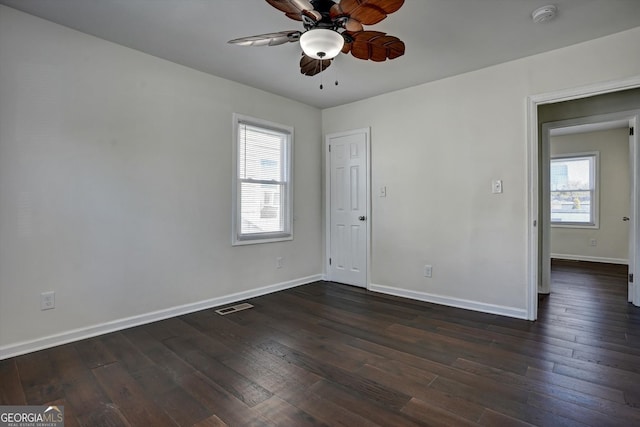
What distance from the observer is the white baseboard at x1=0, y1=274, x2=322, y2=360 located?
245 cm

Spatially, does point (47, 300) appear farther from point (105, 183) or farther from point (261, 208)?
point (261, 208)

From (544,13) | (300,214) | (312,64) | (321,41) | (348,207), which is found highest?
(544,13)

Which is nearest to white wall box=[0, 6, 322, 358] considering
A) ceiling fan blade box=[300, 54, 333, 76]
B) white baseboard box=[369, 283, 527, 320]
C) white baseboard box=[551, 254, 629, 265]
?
ceiling fan blade box=[300, 54, 333, 76]

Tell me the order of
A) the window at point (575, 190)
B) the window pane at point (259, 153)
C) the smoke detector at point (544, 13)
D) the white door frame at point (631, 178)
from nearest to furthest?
1. the smoke detector at point (544, 13)
2. the white door frame at point (631, 178)
3. the window pane at point (259, 153)
4. the window at point (575, 190)

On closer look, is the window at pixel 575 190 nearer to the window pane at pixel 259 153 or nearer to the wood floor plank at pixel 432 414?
the window pane at pixel 259 153

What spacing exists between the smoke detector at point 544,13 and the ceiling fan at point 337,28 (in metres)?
1.13

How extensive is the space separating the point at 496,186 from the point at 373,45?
207 centimetres

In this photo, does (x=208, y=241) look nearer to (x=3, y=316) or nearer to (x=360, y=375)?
(x=3, y=316)

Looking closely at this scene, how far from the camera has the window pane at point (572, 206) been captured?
659 cm

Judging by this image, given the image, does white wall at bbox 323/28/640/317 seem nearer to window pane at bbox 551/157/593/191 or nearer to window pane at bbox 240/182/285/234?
window pane at bbox 240/182/285/234

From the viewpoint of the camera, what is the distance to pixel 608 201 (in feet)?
20.8

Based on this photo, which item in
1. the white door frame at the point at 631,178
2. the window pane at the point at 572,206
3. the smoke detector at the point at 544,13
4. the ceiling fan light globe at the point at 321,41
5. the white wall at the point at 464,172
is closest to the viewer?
the ceiling fan light globe at the point at 321,41

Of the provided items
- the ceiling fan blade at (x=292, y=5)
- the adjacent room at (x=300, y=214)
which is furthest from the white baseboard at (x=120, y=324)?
the ceiling fan blade at (x=292, y=5)

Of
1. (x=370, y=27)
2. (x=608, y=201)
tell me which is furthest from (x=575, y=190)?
(x=370, y=27)
